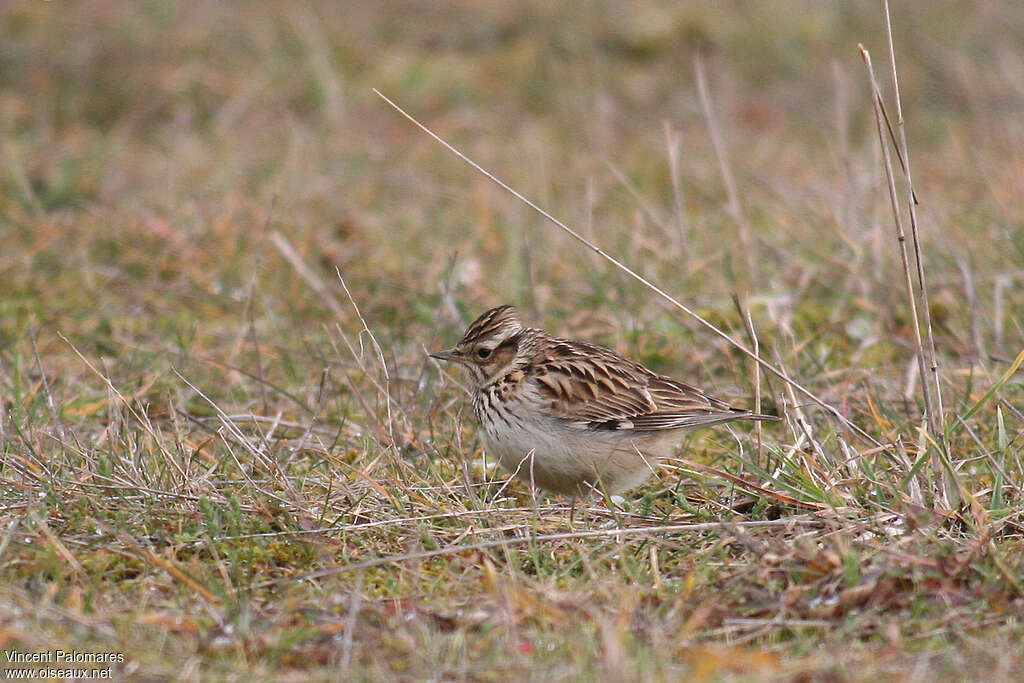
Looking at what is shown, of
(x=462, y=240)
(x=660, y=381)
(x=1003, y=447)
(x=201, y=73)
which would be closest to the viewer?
(x=1003, y=447)

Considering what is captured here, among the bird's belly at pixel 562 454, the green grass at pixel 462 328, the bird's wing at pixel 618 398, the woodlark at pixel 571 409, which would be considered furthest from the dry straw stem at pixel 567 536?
the bird's wing at pixel 618 398

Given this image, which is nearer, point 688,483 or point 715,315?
point 688,483

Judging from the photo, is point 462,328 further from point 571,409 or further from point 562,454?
point 562,454

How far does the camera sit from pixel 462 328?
7.25 meters

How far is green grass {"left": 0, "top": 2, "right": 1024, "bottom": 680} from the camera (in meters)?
3.88

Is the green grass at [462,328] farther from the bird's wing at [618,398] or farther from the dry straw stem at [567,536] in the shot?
the bird's wing at [618,398]

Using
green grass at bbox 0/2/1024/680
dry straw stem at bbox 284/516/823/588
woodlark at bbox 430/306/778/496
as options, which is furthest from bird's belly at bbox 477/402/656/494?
dry straw stem at bbox 284/516/823/588

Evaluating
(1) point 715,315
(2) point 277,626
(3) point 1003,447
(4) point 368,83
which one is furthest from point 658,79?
(2) point 277,626

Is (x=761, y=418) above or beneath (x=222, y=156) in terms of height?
above

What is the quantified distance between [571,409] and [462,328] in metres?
1.91

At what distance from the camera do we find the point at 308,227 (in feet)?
30.5

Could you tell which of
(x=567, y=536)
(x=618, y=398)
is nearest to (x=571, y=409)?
(x=618, y=398)

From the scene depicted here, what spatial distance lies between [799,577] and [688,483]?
1099mm

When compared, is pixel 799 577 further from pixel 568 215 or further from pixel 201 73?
pixel 201 73
